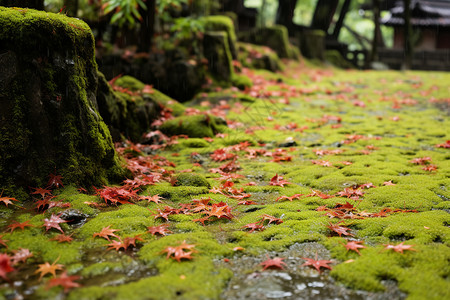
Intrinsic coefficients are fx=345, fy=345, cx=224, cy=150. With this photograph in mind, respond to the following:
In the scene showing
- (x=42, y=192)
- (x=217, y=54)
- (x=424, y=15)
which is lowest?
(x=42, y=192)

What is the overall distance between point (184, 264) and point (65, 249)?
1101 millimetres

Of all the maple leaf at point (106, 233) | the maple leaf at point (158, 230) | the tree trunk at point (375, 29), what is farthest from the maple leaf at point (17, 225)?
the tree trunk at point (375, 29)

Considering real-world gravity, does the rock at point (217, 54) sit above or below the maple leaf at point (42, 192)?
above

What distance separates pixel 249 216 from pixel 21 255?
7.58 ft

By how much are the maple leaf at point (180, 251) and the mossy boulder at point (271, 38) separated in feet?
57.3

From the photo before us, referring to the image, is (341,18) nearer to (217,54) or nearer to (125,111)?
(217,54)

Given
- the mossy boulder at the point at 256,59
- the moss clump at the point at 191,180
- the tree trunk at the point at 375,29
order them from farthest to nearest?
the tree trunk at the point at 375,29 < the mossy boulder at the point at 256,59 < the moss clump at the point at 191,180

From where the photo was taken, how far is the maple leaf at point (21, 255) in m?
2.84

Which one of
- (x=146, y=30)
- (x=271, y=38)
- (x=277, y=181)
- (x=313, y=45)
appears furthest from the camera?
(x=313, y=45)

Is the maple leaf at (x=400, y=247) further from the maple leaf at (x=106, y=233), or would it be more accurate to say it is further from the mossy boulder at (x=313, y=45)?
the mossy boulder at (x=313, y=45)

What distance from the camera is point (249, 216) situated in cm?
405

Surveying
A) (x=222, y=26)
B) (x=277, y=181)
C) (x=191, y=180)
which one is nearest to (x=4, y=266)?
(x=191, y=180)

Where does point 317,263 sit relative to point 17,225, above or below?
below

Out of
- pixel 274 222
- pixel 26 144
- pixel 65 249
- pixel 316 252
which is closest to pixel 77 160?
pixel 26 144
